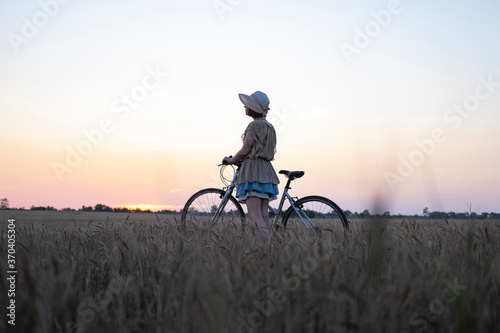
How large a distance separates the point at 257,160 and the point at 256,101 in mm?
825

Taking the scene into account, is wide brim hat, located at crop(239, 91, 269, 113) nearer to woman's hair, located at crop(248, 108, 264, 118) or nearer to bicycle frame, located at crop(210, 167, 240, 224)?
woman's hair, located at crop(248, 108, 264, 118)

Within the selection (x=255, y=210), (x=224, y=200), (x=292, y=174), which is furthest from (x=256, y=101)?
(x=224, y=200)

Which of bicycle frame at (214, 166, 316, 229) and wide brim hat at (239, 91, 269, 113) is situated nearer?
wide brim hat at (239, 91, 269, 113)

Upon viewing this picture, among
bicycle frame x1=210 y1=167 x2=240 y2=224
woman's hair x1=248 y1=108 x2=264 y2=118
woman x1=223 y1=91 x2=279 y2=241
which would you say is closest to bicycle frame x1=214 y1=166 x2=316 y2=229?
bicycle frame x1=210 y1=167 x2=240 y2=224

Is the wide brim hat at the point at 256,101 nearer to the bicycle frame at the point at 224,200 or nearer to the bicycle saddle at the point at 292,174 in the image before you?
the bicycle saddle at the point at 292,174

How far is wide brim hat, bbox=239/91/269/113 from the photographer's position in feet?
19.0

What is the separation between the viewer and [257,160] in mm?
5957

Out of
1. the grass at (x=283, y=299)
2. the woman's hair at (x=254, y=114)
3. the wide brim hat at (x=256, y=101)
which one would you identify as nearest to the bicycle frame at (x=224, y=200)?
the woman's hair at (x=254, y=114)

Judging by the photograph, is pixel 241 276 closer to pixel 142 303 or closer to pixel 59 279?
pixel 142 303

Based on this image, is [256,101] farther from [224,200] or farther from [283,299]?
[283,299]

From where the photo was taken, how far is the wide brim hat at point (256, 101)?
5.79 meters

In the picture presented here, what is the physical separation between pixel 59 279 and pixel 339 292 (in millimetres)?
1585

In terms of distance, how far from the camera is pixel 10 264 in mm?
3527

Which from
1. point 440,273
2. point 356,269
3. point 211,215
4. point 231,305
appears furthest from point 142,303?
point 211,215
